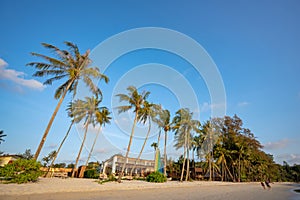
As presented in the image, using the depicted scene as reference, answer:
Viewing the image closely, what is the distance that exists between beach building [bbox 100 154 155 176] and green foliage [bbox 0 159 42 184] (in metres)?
25.1

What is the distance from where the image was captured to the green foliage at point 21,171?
10.5m

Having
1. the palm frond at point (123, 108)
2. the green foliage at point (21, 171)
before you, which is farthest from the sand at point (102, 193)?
the palm frond at point (123, 108)

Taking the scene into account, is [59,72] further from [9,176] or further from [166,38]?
[166,38]

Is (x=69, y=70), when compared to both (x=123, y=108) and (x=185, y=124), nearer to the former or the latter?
(x=123, y=108)

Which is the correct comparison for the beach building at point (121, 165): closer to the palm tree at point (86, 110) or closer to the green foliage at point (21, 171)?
the palm tree at point (86, 110)

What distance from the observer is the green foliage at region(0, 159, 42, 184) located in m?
10.5

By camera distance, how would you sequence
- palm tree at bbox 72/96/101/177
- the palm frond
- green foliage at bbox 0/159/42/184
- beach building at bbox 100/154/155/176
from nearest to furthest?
green foliage at bbox 0/159/42/184
the palm frond
palm tree at bbox 72/96/101/177
beach building at bbox 100/154/155/176

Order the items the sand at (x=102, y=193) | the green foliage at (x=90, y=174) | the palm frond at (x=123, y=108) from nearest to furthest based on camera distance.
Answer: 1. the sand at (x=102, y=193)
2. the palm frond at (x=123, y=108)
3. the green foliage at (x=90, y=174)

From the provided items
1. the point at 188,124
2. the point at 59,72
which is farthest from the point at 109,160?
the point at 59,72

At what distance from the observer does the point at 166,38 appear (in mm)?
15805

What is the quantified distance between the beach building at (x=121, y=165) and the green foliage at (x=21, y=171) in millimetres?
25074

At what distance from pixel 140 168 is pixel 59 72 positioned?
104 ft

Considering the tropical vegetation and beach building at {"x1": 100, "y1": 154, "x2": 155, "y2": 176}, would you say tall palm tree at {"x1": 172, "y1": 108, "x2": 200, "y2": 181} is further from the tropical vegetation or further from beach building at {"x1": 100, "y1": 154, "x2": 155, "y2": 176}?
beach building at {"x1": 100, "y1": 154, "x2": 155, "y2": 176}

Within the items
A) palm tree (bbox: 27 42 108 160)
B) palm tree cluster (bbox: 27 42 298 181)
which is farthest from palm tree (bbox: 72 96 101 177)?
palm tree (bbox: 27 42 108 160)
